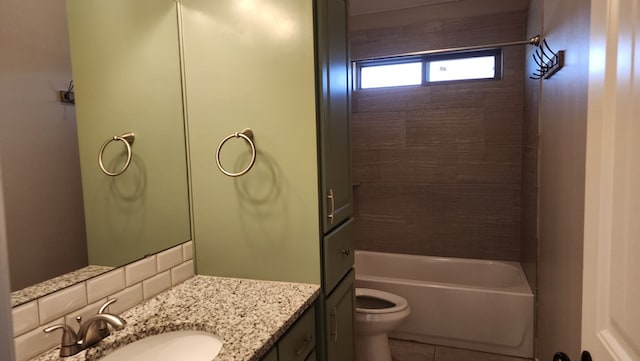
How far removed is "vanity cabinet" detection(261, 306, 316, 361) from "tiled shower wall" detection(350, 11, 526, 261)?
2121 millimetres

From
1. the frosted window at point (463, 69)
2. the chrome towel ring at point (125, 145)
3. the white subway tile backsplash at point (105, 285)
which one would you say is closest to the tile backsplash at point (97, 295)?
the white subway tile backsplash at point (105, 285)

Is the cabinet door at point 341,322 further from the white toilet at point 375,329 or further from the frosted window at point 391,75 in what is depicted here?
the frosted window at point 391,75

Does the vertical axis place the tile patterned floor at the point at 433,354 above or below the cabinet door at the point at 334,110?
below

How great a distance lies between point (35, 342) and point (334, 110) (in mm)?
1203

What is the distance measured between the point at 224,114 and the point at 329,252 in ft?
2.21

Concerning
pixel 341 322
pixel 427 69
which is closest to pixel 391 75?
pixel 427 69

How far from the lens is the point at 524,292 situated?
8.12ft

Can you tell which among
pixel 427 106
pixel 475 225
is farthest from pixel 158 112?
pixel 475 225

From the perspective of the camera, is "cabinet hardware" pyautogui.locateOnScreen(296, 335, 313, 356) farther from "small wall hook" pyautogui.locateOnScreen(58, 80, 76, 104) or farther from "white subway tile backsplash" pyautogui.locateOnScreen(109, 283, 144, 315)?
"small wall hook" pyautogui.locateOnScreen(58, 80, 76, 104)

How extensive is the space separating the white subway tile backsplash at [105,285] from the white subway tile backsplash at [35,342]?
129mm

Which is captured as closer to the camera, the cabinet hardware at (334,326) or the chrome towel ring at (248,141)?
the chrome towel ring at (248,141)

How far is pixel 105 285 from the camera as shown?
1.15 m

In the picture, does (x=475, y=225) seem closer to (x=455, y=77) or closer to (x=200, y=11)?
(x=455, y=77)

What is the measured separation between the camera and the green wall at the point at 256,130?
4.42 ft
